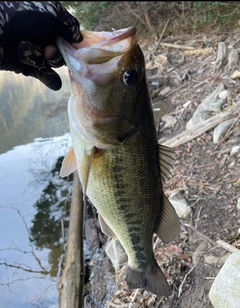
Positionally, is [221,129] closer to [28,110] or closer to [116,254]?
[116,254]

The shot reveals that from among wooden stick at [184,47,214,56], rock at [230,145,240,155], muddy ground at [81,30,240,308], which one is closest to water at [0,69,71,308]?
muddy ground at [81,30,240,308]

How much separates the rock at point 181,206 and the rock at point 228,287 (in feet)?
3.79

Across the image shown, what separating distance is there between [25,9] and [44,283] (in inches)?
124

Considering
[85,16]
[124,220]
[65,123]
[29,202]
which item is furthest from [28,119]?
[85,16]

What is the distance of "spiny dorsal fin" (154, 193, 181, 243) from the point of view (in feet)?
6.92

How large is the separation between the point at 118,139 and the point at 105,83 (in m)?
0.30

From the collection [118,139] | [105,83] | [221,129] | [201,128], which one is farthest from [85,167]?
[201,128]

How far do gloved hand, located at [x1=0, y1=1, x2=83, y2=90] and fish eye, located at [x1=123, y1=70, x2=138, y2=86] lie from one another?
10.9 inches

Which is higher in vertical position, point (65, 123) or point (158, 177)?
point (158, 177)

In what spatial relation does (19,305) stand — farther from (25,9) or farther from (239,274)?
(25,9)

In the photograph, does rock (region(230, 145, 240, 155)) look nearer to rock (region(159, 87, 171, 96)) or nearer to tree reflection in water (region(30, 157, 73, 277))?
tree reflection in water (region(30, 157, 73, 277))

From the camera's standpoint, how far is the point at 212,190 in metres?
3.74

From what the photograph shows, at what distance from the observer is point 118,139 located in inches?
69.2

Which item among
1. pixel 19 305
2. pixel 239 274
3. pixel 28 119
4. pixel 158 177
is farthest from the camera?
pixel 28 119
